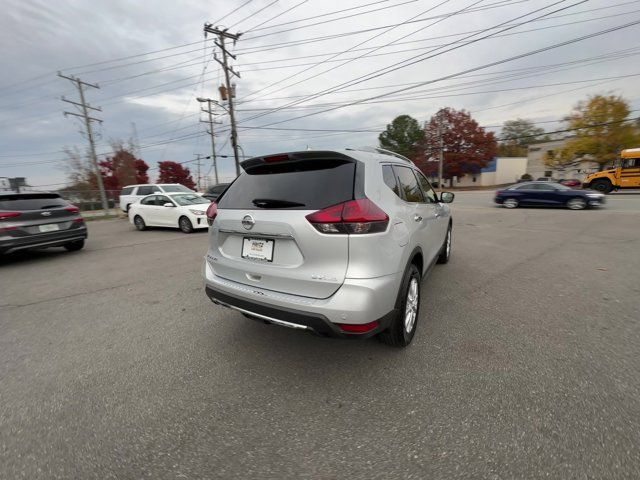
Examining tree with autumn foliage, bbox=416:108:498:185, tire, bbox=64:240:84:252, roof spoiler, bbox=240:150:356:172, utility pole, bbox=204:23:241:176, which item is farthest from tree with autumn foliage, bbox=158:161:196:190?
roof spoiler, bbox=240:150:356:172

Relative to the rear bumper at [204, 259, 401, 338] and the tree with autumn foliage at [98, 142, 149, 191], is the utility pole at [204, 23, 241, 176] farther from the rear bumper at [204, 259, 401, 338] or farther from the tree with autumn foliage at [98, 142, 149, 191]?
the tree with autumn foliage at [98, 142, 149, 191]

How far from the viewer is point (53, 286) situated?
493cm

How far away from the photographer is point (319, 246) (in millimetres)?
2117

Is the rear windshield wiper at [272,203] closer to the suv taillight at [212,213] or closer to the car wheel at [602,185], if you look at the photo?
the suv taillight at [212,213]

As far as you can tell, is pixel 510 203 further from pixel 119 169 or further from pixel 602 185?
→ pixel 119 169

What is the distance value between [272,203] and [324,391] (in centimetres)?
150

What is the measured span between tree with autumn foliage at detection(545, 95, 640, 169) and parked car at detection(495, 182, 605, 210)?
1125 inches

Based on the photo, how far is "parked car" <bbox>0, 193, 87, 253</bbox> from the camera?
5.83 meters

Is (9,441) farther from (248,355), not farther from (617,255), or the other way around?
(617,255)

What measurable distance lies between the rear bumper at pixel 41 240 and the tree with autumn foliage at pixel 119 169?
39647 mm

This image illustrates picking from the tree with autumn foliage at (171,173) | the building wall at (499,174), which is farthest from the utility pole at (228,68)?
the building wall at (499,174)

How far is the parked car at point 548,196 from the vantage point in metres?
13.3

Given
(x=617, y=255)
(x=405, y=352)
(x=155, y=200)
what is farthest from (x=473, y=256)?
(x=155, y=200)

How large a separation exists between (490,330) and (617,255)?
4.94m
